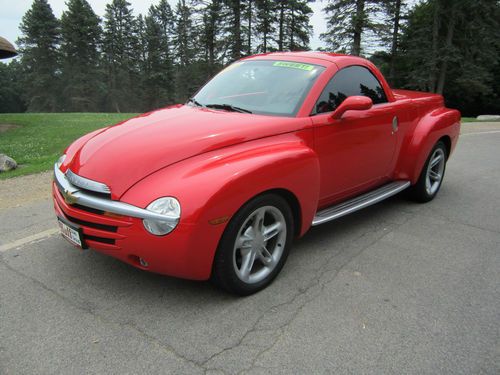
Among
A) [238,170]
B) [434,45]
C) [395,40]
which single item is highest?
[395,40]

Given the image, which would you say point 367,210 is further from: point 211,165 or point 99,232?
point 99,232

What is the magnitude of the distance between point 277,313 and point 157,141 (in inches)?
56.8

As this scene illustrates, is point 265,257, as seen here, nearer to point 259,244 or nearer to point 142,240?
point 259,244

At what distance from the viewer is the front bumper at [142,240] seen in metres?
2.36

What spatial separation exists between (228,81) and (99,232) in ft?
6.92

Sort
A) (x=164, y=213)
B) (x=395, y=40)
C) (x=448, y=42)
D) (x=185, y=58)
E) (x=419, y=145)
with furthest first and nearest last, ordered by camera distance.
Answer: (x=185, y=58), (x=395, y=40), (x=448, y=42), (x=419, y=145), (x=164, y=213)

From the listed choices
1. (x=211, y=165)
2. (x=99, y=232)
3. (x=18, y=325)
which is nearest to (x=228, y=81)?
(x=211, y=165)

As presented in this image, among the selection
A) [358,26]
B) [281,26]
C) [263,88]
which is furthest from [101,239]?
[281,26]

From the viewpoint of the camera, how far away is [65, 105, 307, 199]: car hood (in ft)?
8.59

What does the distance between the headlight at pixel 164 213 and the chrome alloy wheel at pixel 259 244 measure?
480mm

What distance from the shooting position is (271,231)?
2920 millimetres

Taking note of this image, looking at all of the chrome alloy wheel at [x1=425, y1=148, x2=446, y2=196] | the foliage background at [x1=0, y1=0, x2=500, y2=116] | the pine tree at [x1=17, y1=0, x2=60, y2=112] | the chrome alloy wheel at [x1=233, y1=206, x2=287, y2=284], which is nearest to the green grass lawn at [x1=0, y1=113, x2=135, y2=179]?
the chrome alloy wheel at [x1=233, y1=206, x2=287, y2=284]

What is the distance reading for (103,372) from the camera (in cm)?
207

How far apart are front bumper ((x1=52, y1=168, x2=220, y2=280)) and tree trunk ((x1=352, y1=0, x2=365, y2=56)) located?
30.6m
